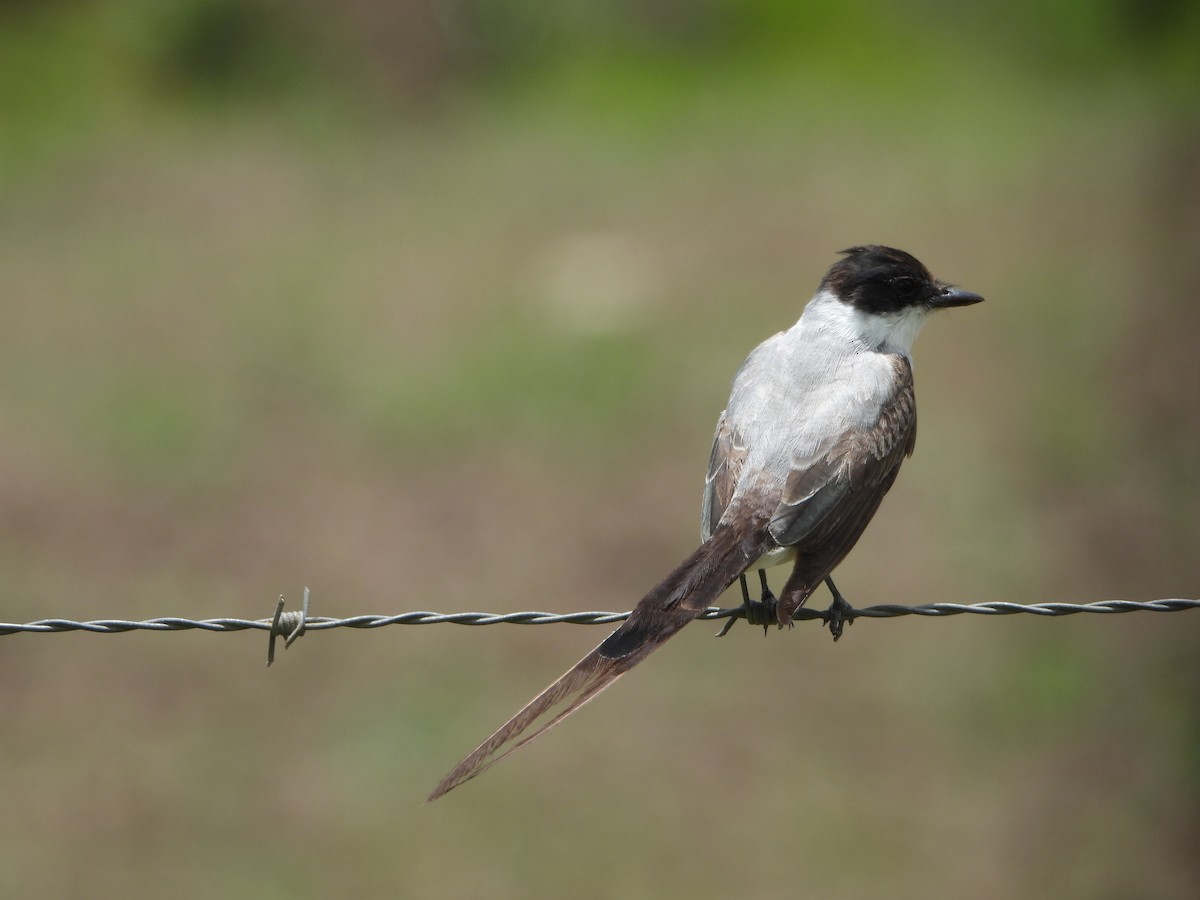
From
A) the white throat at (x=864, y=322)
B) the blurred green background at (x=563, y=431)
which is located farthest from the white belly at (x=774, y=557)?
the blurred green background at (x=563, y=431)

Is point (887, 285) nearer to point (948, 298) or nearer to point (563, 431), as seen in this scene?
point (948, 298)

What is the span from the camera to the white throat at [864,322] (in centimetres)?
630

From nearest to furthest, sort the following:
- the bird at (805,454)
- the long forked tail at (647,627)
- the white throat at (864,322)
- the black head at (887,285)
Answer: the long forked tail at (647,627) → the bird at (805,454) → the white throat at (864,322) → the black head at (887,285)

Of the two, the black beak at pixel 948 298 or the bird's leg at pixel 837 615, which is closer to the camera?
the bird's leg at pixel 837 615

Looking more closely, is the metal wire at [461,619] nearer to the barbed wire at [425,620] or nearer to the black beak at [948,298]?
the barbed wire at [425,620]

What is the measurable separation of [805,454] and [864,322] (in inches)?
39.8

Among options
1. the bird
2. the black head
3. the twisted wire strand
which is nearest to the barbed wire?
the twisted wire strand

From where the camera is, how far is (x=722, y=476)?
5578mm

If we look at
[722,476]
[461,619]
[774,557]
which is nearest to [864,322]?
[722,476]

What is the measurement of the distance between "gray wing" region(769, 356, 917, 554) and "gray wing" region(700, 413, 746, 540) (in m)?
0.20

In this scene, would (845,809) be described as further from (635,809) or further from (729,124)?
(729,124)

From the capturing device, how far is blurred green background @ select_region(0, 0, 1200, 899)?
8.94m

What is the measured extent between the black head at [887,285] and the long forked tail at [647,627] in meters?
1.46

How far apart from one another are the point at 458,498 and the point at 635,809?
4.42 meters
